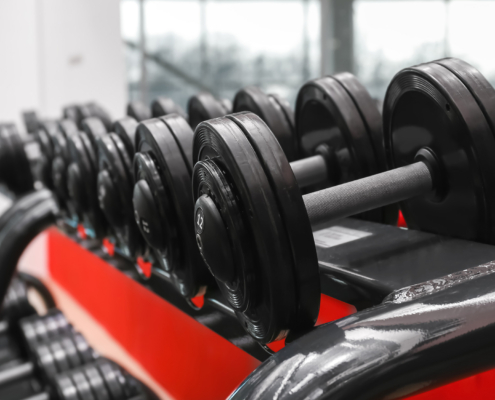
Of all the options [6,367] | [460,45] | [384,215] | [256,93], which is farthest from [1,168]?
[460,45]

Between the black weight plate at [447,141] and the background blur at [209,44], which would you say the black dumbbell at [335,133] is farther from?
the background blur at [209,44]

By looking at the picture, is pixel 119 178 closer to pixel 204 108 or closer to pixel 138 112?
pixel 204 108

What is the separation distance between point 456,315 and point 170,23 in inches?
204

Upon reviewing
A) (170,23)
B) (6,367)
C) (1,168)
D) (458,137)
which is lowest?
(6,367)

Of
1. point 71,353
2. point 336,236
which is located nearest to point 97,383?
point 71,353

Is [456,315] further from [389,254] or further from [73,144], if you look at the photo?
[73,144]

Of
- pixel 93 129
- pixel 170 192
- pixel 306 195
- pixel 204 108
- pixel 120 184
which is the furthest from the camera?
pixel 93 129

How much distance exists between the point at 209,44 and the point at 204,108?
4.42m

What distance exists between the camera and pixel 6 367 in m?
1.36

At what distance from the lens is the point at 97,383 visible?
1.09 metres

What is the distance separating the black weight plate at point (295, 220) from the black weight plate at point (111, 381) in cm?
72

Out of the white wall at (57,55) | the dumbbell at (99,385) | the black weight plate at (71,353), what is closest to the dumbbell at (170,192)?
the dumbbell at (99,385)

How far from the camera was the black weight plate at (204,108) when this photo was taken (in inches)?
39.5

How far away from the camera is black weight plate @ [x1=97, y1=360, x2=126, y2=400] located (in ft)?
3.57
